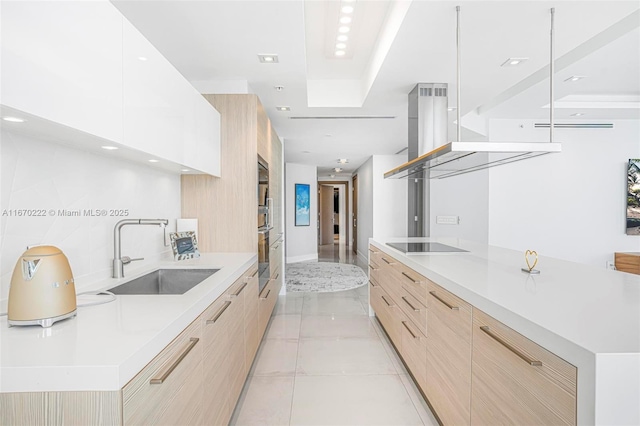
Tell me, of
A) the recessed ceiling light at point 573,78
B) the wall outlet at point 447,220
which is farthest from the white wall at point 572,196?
the recessed ceiling light at point 573,78

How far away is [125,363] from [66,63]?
37.0 inches

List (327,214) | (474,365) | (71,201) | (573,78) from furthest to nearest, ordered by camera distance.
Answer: (327,214)
(573,78)
(71,201)
(474,365)

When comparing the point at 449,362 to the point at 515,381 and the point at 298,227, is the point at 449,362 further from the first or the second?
the point at 298,227

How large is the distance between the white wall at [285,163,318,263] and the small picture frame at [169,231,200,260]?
597 cm

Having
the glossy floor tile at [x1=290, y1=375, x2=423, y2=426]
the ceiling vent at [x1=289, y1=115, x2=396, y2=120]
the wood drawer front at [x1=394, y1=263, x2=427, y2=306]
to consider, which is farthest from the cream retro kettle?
the ceiling vent at [x1=289, y1=115, x2=396, y2=120]

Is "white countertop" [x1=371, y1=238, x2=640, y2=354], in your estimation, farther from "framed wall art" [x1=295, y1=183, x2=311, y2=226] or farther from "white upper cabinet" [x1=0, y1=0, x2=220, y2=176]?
"framed wall art" [x1=295, y1=183, x2=311, y2=226]

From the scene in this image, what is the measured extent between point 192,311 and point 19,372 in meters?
0.55

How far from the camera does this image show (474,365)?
1434mm

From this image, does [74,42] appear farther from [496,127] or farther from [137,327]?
[496,127]

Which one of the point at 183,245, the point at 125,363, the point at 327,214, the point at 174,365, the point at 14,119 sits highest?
the point at 14,119

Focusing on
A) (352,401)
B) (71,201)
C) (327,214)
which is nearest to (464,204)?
(352,401)

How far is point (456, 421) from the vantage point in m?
1.62

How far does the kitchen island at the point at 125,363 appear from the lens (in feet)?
2.67

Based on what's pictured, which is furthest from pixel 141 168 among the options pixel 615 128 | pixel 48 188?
pixel 615 128
